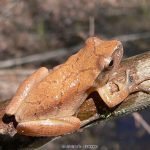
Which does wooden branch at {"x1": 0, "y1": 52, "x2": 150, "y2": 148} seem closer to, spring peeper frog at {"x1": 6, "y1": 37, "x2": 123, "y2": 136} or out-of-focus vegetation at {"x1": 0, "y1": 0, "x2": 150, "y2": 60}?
spring peeper frog at {"x1": 6, "y1": 37, "x2": 123, "y2": 136}

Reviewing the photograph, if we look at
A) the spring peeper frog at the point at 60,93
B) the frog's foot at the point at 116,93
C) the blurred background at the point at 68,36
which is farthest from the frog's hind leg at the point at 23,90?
the blurred background at the point at 68,36

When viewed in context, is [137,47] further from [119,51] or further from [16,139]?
[16,139]

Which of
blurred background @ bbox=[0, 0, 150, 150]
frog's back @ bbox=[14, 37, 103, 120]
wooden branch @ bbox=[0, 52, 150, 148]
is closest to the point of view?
wooden branch @ bbox=[0, 52, 150, 148]

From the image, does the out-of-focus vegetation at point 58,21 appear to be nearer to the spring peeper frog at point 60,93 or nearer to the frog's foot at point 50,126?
the spring peeper frog at point 60,93

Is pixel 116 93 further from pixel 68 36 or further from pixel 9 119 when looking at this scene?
pixel 68 36

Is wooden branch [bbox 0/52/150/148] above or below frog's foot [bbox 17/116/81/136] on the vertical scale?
above

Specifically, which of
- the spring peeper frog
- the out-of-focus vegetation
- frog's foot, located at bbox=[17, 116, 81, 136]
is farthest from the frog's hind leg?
the out-of-focus vegetation

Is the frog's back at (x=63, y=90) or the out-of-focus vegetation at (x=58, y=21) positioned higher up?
the frog's back at (x=63, y=90)
